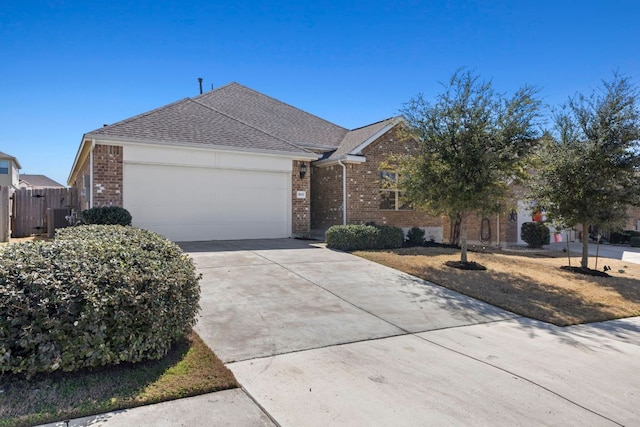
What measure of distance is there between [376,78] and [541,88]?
6.46 meters

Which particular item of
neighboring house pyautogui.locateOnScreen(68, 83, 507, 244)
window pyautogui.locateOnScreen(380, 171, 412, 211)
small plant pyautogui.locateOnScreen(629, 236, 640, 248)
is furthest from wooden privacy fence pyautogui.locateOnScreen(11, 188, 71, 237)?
small plant pyautogui.locateOnScreen(629, 236, 640, 248)

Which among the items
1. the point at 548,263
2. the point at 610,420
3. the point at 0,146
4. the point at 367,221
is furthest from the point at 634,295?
the point at 0,146

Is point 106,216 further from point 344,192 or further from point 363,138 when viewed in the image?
point 363,138

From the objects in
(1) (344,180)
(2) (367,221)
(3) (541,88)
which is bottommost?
(2) (367,221)

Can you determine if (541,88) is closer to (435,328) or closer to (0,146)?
(435,328)

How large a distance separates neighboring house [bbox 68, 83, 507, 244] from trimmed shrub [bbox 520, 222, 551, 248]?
4.15 meters

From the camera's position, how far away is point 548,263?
1202cm

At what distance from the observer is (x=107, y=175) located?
10742 mm

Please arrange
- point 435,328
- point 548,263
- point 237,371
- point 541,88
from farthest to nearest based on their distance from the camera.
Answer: point 548,263
point 541,88
point 435,328
point 237,371

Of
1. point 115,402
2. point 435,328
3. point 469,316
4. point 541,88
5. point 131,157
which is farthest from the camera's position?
point 131,157

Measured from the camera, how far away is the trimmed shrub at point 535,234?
17.9 metres

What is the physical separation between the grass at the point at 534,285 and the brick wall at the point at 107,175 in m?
7.04

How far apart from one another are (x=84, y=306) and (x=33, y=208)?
16833 millimetres

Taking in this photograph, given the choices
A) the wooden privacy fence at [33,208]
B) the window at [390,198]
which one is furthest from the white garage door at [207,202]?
the wooden privacy fence at [33,208]
